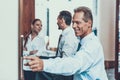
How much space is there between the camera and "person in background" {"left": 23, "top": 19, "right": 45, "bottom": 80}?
1567 mm

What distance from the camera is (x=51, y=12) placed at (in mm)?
1579

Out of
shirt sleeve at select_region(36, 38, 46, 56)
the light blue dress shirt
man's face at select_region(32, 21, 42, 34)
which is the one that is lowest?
the light blue dress shirt

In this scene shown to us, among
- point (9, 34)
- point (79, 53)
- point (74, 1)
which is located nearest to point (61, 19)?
point (74, 1)

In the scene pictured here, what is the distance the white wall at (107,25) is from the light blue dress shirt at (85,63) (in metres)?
0.06

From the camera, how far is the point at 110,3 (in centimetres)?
169

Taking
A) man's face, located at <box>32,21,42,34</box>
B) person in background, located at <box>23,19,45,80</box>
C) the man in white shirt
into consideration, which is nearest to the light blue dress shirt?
the man in white shirt

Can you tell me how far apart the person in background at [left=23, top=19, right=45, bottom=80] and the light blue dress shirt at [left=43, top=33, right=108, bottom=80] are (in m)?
0.10

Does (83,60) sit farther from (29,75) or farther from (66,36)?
(29,75)

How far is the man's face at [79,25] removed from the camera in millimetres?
1603

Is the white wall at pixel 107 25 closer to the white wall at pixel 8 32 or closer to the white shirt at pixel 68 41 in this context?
the white shirt at pixel 68 41

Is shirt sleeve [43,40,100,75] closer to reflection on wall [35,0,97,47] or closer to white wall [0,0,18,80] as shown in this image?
reflection on wall [35,0,97,47]

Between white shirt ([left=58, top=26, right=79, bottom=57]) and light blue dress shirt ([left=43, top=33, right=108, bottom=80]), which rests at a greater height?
white shirt ([left=58, top=26, right=79, bottom=57])

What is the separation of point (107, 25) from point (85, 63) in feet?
1.19

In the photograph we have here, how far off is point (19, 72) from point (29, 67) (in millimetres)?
95
